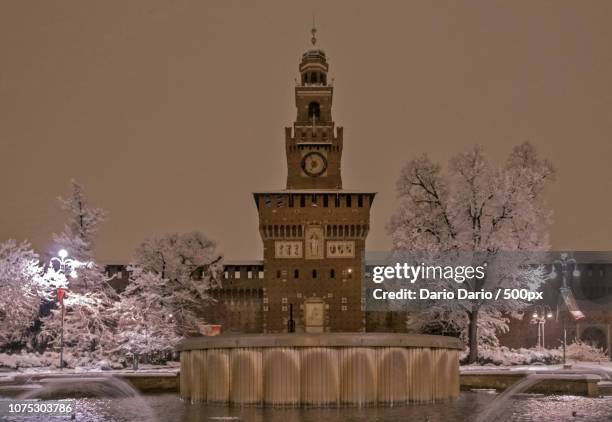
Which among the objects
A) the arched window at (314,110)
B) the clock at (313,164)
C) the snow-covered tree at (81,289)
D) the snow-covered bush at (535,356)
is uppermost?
the arched window at (314,110)

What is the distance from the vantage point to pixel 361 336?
31562 millimetres

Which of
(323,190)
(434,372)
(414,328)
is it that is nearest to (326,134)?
(323,190)

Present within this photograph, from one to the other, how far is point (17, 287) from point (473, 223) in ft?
84.6

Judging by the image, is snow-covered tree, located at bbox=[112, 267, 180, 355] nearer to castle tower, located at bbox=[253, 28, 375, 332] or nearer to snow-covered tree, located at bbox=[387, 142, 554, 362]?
castle tower, located at bbox=[253, 28, 375, 332]

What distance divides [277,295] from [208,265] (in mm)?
5700

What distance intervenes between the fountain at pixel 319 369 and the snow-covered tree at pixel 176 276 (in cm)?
2608

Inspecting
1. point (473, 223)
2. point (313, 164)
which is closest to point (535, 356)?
point (473, 223)

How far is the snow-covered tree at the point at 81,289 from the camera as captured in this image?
54812mm

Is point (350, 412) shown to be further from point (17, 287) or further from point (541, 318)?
point (541, 318)

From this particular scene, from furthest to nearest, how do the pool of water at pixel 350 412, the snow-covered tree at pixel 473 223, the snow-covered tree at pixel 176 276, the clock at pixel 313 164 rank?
the clock at pixel 313 164 < the snow-covered tree at pixel 176 276 < the snow-covered tree at pixel 473 223 < the pool of water at pixel 350 412

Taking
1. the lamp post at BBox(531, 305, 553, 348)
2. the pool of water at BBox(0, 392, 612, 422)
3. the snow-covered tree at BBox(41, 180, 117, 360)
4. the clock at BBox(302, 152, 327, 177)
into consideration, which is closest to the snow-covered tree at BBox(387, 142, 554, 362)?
the lamp post at BBox(531, 305, 553, 348)

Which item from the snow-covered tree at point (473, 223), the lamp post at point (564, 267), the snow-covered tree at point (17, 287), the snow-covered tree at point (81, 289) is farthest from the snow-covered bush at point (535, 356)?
the snow-covered tree at point (17, 287)

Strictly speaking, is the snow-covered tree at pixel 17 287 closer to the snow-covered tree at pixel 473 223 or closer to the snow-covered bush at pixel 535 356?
the snow-covered tree at pixel 473 223

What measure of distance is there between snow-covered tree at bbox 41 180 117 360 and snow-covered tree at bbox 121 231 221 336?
196 cm
